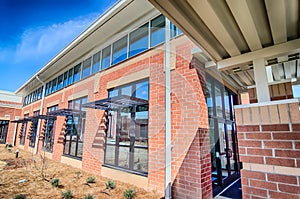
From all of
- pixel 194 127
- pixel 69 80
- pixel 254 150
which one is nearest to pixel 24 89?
pixel 69 80

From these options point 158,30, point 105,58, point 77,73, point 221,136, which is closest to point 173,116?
point 221,136

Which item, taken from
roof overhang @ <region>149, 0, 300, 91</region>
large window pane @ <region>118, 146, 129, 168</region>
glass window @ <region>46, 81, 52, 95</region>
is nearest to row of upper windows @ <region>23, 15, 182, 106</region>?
roof overhang @ <region>149, 0, 300, 91</region>

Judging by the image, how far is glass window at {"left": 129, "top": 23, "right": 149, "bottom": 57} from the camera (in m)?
4.03

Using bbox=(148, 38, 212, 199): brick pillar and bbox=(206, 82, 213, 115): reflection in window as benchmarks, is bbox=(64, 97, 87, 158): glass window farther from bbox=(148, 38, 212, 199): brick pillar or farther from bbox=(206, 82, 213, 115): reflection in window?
bbox=(206, 82, 213, 115): reflection in window

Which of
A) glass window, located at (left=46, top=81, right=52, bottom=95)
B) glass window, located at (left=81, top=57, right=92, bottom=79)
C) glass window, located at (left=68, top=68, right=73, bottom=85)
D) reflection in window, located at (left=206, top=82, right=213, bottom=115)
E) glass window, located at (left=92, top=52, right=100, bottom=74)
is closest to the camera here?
reflection in window, located at (left=206, top=82, right=213, bottom=115)

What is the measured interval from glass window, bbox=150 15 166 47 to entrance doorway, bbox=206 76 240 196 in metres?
1.49

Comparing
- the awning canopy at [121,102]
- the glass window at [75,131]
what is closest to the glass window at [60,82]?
the glass window at [75,131]

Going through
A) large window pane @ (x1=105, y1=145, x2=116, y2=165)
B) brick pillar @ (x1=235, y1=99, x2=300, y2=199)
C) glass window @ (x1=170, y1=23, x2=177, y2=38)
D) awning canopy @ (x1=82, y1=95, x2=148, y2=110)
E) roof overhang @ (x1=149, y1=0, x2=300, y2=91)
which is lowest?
large window pane @ (x1=105, y1=145, x2=116, y2=165)

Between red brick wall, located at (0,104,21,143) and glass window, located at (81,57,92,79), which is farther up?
glass window, located at (81,57,92,79)

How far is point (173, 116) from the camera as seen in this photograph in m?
3.07

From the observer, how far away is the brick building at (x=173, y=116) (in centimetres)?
132

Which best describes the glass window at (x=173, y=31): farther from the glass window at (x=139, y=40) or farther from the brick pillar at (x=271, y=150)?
the brick pillar at (x=271, y=150)

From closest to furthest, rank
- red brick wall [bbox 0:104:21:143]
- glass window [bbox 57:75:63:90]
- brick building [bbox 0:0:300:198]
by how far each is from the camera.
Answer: brick building [bbox 0:0:300:198] → glass window [bbox 57:75:63:90] → red brick wall [bbox 0:104:21:143]

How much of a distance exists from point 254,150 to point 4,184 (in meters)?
5.68
